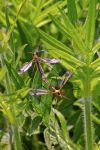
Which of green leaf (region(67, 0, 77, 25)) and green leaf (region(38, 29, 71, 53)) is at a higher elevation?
green leaf (region(67, 0, 77, 25))

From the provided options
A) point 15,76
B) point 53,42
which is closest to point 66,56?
point 53,42

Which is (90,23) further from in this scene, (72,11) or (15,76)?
(15,76)

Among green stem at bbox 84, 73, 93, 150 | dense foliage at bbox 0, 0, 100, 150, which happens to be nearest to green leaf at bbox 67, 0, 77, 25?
dense foliage at bbox 0, 0, 100, 150

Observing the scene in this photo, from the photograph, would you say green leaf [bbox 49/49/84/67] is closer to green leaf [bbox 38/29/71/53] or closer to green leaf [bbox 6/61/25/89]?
green leaf [bbox 38/29/71/53]

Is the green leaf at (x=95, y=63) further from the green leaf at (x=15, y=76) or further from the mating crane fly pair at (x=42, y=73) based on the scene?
the green leaf at (x=15, y=76)

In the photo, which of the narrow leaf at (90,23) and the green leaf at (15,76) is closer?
the narrow leaf at (90,23)

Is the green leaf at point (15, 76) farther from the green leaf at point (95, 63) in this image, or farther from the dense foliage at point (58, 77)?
the green leaf at point (95, 63)

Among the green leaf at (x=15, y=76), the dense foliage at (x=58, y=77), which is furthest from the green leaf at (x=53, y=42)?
the green leaf at (x=15, y=76)

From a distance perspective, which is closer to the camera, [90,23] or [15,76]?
[90,23]

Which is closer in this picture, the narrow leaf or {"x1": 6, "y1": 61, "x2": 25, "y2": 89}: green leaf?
the narrow leaf

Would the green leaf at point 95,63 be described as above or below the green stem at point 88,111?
above

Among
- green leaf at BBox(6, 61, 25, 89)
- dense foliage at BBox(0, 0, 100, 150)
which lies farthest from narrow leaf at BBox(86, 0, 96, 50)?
green leaf at BBox(6, 61, 25, 89)

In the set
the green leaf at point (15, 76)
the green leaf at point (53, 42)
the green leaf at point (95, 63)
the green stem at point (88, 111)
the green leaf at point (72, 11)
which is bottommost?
the green stem at point (88, 111)

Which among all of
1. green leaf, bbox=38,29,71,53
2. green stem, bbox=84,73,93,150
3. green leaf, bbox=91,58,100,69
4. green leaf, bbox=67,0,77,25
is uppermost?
green leaf, bbox=67,0,77,25
